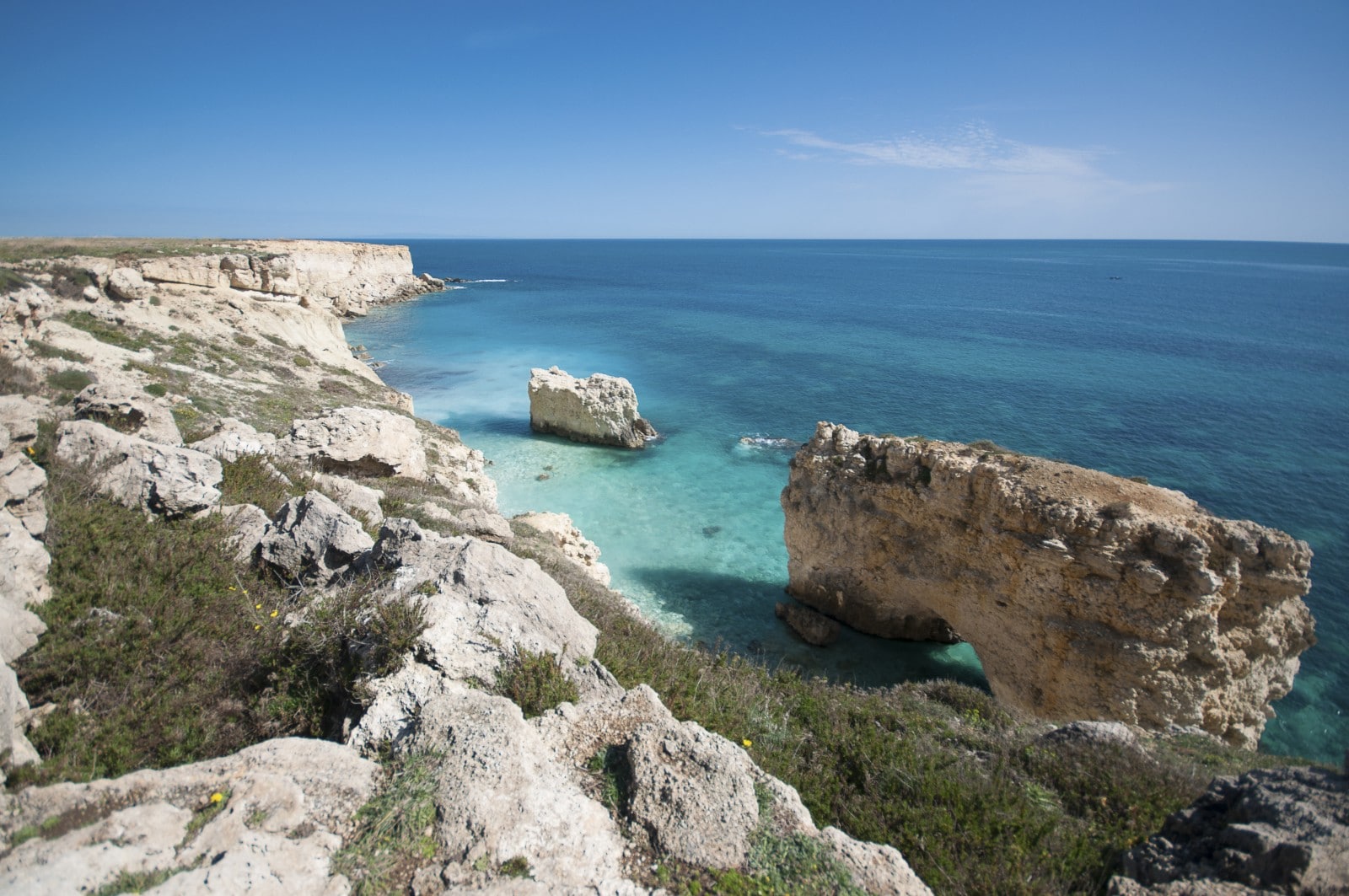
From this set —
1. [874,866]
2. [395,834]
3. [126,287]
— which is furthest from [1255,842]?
[126,287]

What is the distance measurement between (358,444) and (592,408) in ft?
46.9

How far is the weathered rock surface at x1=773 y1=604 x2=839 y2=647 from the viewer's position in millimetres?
16016

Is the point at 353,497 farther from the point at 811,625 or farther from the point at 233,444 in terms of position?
the point at 811,625

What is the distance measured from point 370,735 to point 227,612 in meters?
2.84

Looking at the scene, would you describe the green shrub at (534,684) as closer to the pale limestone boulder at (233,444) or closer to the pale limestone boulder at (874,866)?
the pale limestone boulder at (874,866)

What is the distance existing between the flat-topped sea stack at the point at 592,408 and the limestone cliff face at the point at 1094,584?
1543 cm

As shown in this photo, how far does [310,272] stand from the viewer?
64438 mm

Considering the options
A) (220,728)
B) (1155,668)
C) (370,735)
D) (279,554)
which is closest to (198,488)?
(279,554)

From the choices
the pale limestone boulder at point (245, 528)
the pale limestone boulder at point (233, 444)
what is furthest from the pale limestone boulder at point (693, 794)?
the pale limestone boulder at point (233, 444)

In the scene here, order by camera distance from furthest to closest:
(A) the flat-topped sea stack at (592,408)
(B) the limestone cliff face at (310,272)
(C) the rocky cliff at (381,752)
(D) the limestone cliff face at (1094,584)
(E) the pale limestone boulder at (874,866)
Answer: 1. (B) the limestone cliff face at (310,272)
2. (A) the flat-topped sea stack at (592,408)
3. (D) the limestone cliff face at (1094,584)
4. (E) the pale limestone boulder at (874,866)
5. (C) the rocky cliff at (381,752)

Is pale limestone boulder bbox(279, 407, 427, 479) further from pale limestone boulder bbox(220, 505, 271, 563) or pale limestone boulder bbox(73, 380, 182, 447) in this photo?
pale limestone boulder bbox(220, 505, 271, 563)

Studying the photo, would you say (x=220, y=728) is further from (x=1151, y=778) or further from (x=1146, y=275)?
(x=1146, y=275)

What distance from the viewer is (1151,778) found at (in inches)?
225

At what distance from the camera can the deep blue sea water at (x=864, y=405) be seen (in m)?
17.7
